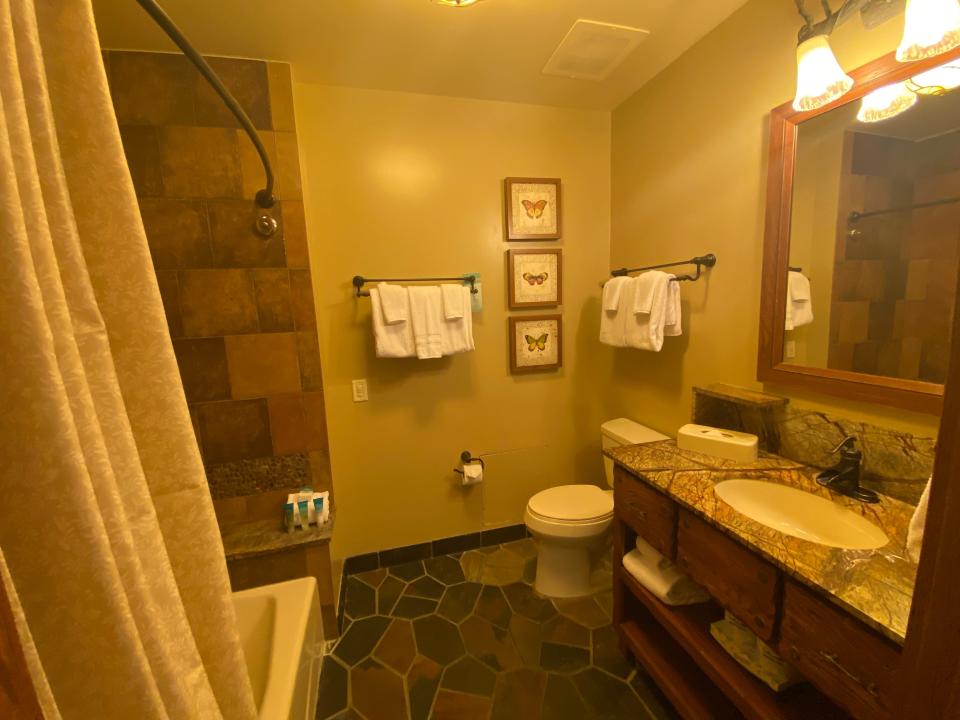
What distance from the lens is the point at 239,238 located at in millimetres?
1629

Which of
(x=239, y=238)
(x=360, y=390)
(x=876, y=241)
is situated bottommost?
(x=360, y=390)

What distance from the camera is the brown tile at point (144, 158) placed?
4.95 feet

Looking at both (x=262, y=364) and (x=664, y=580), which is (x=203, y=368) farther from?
(x=664, y=580)

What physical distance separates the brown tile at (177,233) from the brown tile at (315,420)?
713 mm

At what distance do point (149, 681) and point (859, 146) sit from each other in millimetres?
1902

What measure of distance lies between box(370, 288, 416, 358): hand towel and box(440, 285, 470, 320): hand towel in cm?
18

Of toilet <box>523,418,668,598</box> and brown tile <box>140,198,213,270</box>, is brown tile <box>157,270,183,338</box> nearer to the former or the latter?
brown tile <box>140,198,213,270</box>

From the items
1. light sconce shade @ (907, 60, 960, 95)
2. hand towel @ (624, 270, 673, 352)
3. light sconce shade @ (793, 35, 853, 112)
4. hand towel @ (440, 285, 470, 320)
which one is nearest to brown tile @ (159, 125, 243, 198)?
hand towel @ (440, 285, 470, 320)

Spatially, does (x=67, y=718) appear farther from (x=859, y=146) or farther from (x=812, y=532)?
(x=859, y=146)

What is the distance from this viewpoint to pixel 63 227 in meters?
0.42

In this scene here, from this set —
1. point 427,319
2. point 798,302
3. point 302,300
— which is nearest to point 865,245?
point 798,302

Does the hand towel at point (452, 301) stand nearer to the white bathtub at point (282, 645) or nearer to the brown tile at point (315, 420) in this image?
the brown tile at point (315, 420)

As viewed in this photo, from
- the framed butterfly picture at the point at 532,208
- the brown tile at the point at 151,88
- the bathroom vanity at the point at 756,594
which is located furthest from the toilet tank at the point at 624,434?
the brown tile at the point at 151,88

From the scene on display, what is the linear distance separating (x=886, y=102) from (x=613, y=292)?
1.04m
